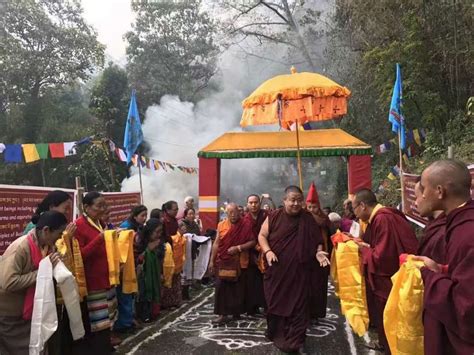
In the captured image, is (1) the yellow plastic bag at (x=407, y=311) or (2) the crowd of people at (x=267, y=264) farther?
(1) the yellow plastic bag at (x=407, y=311)

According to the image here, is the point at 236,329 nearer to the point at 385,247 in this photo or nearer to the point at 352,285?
the point at 352,285

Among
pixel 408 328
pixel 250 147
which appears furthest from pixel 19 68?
pixel 408 328

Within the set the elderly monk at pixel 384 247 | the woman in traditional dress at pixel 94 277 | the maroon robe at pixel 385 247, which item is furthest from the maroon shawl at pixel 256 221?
the woman in traditional dress at pixel 94 277

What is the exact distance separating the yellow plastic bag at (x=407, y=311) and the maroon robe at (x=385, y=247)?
1.33m

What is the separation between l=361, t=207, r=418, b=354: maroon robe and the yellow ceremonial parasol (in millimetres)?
2944

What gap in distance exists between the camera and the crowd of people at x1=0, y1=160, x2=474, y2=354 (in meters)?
2.43

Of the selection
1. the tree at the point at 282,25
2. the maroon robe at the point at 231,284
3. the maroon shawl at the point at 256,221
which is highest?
the tree at the point at 282,25

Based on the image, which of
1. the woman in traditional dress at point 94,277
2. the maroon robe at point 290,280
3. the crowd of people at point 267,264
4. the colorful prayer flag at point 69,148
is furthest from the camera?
the colorful prayer flag at point 69,148

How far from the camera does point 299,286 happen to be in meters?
5.21

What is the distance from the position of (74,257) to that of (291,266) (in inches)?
91.5

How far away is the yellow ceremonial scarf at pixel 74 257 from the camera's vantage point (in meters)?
4.11

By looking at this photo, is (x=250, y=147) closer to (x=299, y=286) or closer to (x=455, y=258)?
(x=299, y=286)

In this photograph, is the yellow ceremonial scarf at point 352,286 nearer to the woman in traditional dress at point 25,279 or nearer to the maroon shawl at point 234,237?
the maroon shawl at point 234,237

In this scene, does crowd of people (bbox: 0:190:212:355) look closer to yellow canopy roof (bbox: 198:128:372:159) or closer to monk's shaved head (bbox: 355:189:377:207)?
monk's shaved head (bbox: 355:189:377:207)
